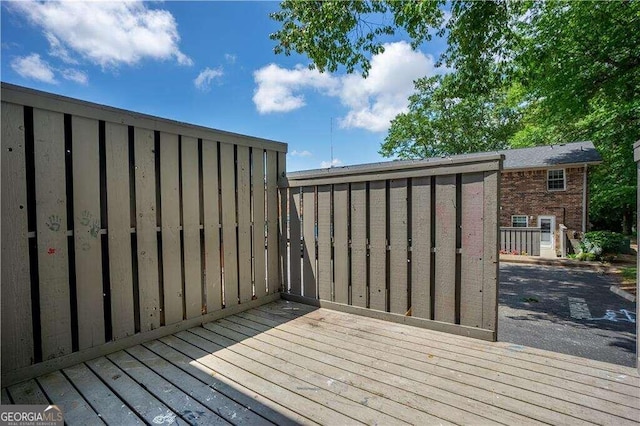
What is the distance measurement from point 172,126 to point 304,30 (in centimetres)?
311

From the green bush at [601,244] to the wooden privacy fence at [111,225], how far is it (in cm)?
1130

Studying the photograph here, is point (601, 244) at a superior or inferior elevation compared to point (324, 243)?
inferior

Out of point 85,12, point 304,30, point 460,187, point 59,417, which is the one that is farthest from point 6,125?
point 304,30

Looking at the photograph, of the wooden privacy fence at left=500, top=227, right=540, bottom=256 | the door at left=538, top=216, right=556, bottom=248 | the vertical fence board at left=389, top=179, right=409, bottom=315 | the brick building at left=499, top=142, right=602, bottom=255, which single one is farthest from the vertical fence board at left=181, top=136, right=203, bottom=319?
the door at left=538, top=216, right=556, bottom=248

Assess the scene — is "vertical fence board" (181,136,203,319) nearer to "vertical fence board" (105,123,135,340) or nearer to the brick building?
"vertical fence board" (105,123,135,340)

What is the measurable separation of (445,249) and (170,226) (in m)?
2.51

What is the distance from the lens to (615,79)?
6555mm

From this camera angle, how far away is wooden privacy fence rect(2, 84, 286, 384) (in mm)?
1879

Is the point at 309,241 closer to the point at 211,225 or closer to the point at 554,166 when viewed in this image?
the point at 211,225

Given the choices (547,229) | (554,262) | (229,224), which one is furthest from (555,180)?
(229,224)

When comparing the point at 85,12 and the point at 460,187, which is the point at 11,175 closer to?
the point at 85,12

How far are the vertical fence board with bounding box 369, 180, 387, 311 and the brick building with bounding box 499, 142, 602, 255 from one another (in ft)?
33.3

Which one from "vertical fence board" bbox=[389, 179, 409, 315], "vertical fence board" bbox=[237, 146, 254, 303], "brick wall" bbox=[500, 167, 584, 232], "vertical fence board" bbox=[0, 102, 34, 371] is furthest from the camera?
"brick wall" bbox=[500, 167, 584, 232]

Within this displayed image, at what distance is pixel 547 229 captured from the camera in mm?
11922
